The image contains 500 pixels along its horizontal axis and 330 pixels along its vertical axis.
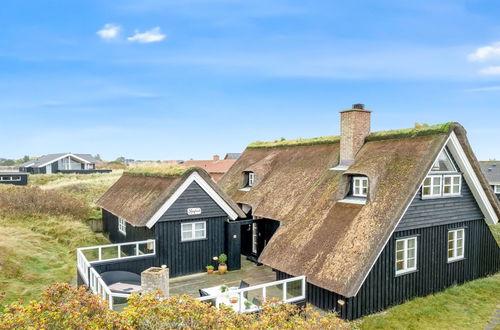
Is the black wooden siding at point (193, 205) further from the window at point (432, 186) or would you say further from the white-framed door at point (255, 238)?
the window at point (432, 186)

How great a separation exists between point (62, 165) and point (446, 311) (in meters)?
65.5

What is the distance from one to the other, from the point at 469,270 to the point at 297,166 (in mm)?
8960

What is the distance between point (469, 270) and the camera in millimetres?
14406

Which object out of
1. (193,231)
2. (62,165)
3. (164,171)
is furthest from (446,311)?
(62,165)

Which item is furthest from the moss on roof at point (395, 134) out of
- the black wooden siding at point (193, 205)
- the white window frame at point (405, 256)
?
the black wooden siding at point (193, 205)

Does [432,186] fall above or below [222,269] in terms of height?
above

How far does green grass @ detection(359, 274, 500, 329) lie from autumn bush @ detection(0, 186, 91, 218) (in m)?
A: 23.1

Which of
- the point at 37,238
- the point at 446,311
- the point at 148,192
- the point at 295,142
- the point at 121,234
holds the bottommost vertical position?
the point at 446,311

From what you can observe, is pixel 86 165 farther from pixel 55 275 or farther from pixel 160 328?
pixel 160 328

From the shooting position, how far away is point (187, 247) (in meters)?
15.8

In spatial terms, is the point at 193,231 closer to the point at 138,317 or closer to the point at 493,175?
the point at 138,317

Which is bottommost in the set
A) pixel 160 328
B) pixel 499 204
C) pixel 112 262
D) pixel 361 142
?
pixel 112 262

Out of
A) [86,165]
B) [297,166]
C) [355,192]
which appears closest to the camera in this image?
[355,192]

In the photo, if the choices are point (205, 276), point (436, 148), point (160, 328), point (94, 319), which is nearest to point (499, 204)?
point (436, 148)
